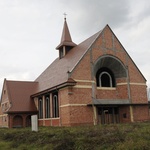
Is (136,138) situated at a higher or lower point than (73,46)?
lower

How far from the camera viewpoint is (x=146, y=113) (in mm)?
25781

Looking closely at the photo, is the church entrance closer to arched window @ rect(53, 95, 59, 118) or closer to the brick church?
the brick church

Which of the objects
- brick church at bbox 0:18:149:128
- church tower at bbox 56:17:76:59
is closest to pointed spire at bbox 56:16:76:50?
church tower at bbox 56:17:76:59

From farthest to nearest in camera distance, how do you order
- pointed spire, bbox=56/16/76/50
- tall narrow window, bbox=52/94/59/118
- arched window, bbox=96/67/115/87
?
pointed spire, bbox=56/16/76/50
arched window, bbox=96/67/115/87
tall narrow window, bbox=52/94/59/118

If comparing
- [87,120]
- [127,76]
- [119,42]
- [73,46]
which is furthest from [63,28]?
[87,120]

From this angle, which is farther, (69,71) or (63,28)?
(63,28)

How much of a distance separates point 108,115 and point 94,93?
3.14 metres

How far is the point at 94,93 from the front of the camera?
23.5m

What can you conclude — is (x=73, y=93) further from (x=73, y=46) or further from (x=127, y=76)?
(x=73, y=46)

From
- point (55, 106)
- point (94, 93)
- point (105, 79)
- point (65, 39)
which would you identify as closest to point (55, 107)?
point (55, 106)

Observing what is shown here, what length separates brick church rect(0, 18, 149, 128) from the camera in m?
22.5

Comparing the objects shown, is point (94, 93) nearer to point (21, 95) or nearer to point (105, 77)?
point (105, 77)

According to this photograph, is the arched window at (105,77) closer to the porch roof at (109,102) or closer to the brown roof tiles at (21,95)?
the porch roof at (109,102)

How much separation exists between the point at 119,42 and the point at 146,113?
27.0 feet
